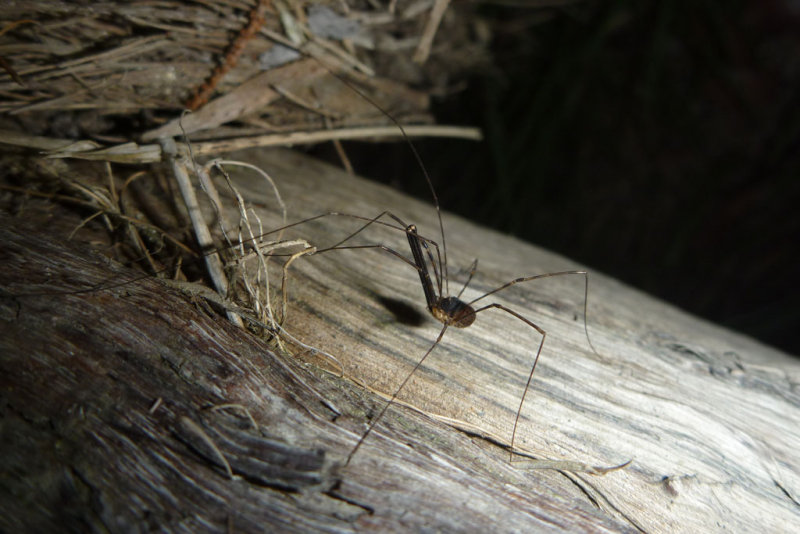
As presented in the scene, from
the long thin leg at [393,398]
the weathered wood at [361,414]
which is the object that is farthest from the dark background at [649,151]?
the long thin leg at [393,398]

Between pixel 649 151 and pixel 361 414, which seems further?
pixel 649 151

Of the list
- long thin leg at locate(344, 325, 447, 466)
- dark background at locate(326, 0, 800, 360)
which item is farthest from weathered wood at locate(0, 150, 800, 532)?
dark background at locate(326, 0, 800, 360)

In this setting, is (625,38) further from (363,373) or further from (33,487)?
(33,487)

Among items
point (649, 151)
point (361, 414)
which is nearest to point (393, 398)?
point (361, 414)

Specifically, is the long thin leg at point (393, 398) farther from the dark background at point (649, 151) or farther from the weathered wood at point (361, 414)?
the dark background at point (649, 151)

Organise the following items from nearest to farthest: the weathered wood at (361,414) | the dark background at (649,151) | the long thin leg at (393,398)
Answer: the weathered wood at (361,414) < the long thin leg at (393,398) < the dark background at (649,151)

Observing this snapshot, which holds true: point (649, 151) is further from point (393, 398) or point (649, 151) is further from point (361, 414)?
point (361, 414)
